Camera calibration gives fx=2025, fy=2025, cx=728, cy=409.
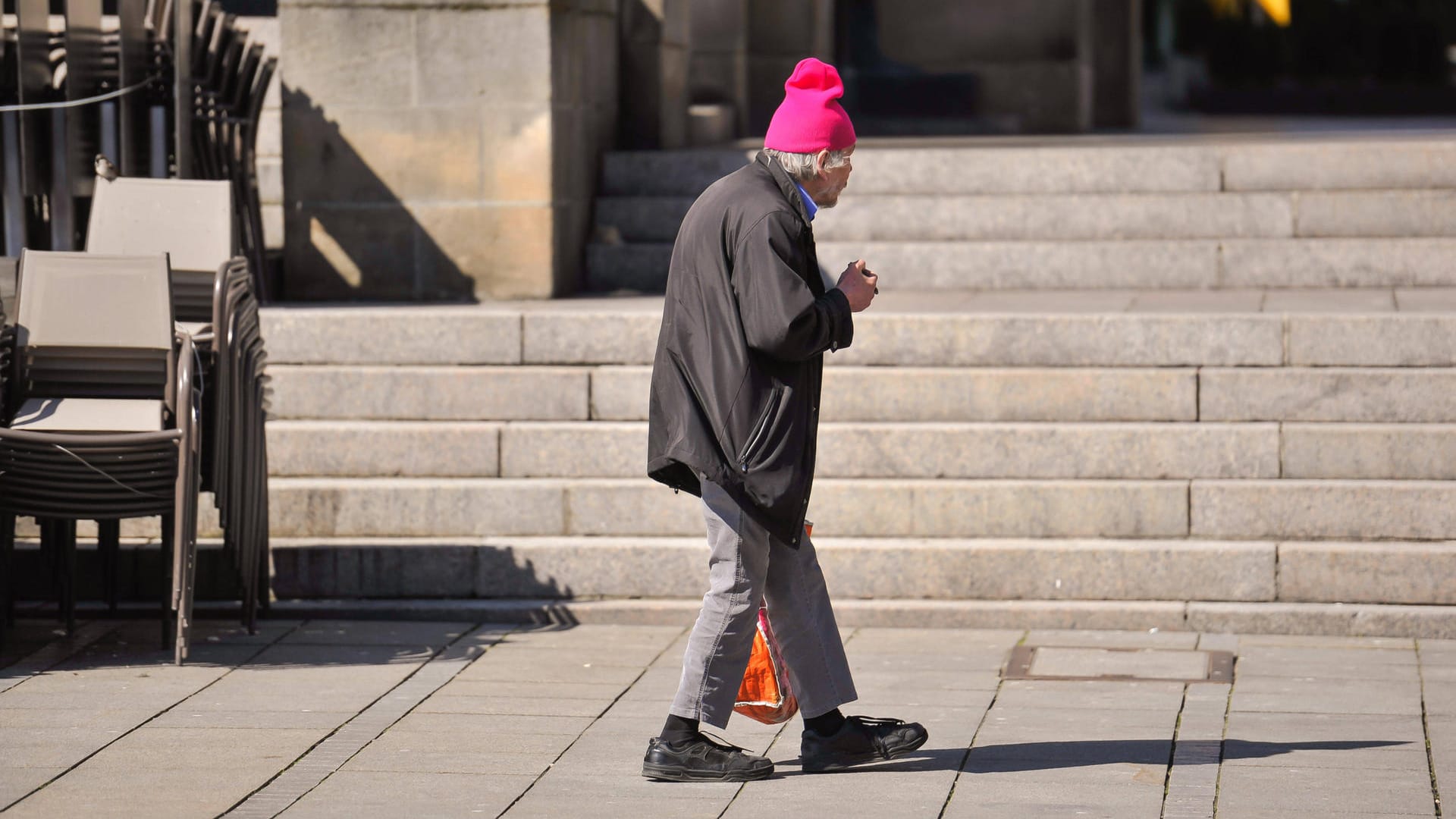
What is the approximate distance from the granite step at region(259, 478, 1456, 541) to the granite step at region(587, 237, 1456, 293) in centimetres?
233

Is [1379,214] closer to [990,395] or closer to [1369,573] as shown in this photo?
[990,395]

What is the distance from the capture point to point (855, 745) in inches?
216

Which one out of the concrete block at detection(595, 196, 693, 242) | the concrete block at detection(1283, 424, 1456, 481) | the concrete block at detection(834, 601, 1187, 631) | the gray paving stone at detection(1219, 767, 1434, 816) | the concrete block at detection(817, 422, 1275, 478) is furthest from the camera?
the concrete block at detection(595, 196, 693, 242)

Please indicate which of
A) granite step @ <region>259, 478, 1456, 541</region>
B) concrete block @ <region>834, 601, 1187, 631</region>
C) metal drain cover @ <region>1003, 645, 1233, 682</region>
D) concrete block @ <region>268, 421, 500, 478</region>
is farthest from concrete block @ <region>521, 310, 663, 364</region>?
metal drain cover @ <region>1003, 645, 1233, 682</region>

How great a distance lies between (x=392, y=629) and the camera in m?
7.39

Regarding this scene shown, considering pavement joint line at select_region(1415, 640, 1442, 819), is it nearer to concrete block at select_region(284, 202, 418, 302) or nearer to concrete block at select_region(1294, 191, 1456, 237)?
concrete block at select_region(1294, 191, 1456, 237)

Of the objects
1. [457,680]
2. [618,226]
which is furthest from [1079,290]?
[457,680]

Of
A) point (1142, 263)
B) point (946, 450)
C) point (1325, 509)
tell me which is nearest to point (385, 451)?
point (946, 450)

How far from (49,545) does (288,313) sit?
1583 mm

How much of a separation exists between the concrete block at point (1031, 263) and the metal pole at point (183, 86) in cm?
247

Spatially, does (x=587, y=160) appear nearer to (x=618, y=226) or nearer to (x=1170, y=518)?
(x=618, y=226)

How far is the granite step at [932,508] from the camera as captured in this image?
739cm

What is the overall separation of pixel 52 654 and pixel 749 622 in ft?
9.28

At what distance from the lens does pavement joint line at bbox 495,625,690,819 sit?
5.18 m
